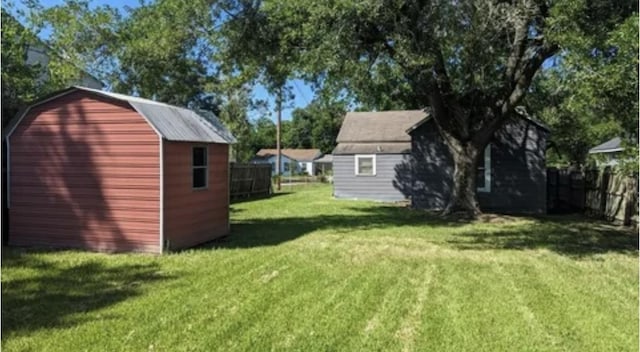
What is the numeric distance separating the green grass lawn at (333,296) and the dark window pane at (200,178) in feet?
4.26

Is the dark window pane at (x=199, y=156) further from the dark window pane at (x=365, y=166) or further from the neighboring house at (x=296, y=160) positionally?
the neighboring house at (x=296, y=160)

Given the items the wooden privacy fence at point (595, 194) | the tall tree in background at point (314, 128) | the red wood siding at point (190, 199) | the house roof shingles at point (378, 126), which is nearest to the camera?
the red wood siding at point (190, 199)

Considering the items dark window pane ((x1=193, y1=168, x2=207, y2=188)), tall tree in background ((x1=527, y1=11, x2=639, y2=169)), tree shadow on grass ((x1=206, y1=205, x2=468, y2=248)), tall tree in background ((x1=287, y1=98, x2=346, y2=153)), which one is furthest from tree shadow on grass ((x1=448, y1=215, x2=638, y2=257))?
tall tree in background ((x1=287, y1=98, x2=346, y2=153))

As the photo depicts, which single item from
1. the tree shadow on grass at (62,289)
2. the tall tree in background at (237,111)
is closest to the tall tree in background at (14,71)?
the tree shadow on grass at (62,289)

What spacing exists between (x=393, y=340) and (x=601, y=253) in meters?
6.25

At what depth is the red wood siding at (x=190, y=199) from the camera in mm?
9070

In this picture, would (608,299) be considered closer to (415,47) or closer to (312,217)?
(415,47)

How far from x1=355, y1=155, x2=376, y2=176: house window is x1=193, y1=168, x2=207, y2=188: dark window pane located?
12.7m

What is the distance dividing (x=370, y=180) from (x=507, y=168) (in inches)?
257

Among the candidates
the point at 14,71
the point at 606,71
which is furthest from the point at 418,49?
the point at 14,71

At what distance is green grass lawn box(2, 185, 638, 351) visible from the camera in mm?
4707

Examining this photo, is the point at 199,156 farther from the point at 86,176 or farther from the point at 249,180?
Result: the point at 249,180

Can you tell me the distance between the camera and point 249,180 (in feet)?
76.2

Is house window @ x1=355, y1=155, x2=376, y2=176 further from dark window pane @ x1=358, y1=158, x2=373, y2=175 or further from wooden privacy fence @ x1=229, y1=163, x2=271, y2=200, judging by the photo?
wooden privacy fence @ x1=229, y1=163, x2=271, y2=200
